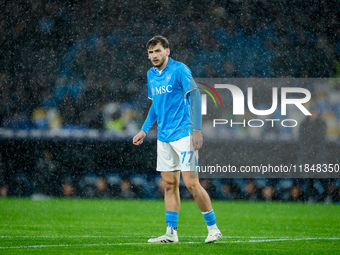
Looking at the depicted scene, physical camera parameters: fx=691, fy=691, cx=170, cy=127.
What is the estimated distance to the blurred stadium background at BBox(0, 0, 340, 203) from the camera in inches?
541

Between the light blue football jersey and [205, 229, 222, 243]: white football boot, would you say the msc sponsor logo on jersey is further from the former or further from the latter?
[205, 229, 222, 243]: white football boot

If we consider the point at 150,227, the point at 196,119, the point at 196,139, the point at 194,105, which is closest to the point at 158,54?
the point at 194,105

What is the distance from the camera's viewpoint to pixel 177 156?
592 centimetres

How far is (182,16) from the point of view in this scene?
64.4 ft

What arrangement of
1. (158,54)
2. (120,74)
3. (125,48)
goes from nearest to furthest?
(158,54), (120,74), (125,48)

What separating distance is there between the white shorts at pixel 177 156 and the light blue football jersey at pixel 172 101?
5cm

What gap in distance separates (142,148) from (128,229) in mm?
6304

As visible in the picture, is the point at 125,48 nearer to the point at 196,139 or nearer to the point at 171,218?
the point at 171,218

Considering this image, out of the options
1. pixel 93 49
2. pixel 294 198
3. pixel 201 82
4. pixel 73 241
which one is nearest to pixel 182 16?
pixel 93 49

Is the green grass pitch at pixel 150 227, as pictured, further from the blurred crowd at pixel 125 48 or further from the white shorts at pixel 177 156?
the blurred crowd at pixel 125 48

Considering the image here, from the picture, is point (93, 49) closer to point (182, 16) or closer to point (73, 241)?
point (182, 16)

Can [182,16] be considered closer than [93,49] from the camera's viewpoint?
No

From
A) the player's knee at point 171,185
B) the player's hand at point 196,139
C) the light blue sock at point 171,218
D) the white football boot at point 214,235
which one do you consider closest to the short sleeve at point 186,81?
the player's hand at point 196,139

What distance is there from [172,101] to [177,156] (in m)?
0.47
